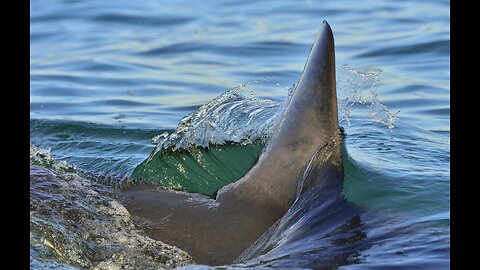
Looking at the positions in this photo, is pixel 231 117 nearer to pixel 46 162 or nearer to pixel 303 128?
pixel 46 162

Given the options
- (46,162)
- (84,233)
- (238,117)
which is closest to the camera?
(84,233)

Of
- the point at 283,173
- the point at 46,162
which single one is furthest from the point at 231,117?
the point at 283,173

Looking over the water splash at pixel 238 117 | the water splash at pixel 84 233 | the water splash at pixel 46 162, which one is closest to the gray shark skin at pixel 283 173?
the water splash at pixel 84 233

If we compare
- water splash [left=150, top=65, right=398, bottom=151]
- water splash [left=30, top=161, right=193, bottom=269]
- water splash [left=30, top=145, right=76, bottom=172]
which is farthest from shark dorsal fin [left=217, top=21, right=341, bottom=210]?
water splash [left=30, top=145, right=76, bottom=172]

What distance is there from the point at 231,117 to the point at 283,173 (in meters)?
1.40

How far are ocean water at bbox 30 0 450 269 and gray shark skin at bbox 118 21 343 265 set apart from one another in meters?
0.08

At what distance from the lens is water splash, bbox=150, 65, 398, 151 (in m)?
4.62

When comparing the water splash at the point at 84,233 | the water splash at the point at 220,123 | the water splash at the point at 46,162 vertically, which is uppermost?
the water splash at the point at 220,123

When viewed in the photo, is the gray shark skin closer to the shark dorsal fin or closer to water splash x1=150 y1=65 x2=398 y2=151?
the shark dorsal fin

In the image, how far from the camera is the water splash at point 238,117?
4.62 meters

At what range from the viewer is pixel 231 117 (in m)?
4.99

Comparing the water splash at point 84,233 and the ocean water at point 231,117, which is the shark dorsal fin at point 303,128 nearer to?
the ocean water at point 231,117

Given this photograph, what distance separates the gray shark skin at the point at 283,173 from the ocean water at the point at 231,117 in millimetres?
78
